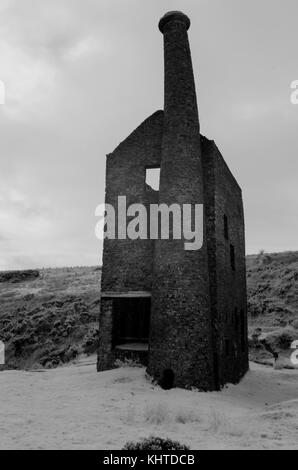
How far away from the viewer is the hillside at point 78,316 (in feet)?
76.9

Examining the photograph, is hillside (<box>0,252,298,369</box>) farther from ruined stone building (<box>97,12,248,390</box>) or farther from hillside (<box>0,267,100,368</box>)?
ruined stone building (<box>97,12,248,390</box>)

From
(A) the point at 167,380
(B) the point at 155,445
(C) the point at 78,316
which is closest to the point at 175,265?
(A) the point at 167,380

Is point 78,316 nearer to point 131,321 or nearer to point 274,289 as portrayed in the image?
point 131,321

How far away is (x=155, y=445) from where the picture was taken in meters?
7.07

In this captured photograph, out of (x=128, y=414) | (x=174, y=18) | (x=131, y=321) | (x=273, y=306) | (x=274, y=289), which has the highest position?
(x=174, y=18)

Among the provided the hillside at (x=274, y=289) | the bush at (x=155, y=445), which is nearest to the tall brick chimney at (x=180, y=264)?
the bush at (x=155, y=445)

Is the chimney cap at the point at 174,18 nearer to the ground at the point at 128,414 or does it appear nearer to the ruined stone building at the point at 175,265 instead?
the ruined stone building at the point at 175,265

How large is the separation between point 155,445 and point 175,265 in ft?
23.6

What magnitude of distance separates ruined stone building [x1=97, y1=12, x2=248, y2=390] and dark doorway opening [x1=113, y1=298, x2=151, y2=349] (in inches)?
1.5

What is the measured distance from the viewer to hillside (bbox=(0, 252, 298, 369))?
23.5 meters

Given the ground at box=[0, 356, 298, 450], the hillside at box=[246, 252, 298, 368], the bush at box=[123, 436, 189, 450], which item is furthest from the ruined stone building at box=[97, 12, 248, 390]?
the hillside at box=[246, 252, 298, 368]

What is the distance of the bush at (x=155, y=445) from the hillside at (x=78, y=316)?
14.9 meters

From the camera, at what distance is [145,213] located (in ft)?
52.5

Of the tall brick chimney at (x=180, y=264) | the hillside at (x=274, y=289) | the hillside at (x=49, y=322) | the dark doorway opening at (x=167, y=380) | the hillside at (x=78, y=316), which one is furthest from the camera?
the hillside at (x=274, y=289)
